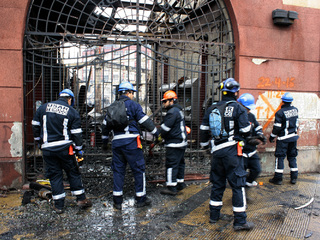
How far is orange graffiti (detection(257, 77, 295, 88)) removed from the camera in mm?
6156

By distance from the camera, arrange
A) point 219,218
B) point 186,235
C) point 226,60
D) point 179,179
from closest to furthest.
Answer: point 186,235
point 219,218
point 179,179
point 226,60

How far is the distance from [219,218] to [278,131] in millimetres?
2513

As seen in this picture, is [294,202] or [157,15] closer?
[294,202]

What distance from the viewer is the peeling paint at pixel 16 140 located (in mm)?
5129

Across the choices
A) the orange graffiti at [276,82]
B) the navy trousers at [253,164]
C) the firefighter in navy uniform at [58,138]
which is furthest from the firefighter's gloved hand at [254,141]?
the orange graffiti at [276,82]

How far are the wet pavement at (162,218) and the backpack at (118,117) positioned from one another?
1.30 m

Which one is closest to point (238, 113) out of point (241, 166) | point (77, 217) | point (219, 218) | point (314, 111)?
point (241, 166)

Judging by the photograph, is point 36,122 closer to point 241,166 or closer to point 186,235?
point 186,235

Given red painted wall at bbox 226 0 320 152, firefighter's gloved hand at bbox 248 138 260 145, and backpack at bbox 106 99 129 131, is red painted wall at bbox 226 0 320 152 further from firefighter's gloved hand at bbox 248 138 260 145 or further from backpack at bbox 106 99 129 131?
backpack at bbox 106 99 129 131

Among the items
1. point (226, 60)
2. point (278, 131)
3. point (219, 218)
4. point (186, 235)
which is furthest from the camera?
point (226, 60)

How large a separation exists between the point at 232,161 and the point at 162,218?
132 cm

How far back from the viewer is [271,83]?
20.4 feet

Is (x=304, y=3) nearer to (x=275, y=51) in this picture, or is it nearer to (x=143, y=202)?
(x=275, y=51)

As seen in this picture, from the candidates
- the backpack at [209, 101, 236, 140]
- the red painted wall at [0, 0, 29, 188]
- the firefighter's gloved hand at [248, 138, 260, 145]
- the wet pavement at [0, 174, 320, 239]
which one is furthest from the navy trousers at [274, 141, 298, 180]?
the red painted wall at [0, 0, 29, 188]
